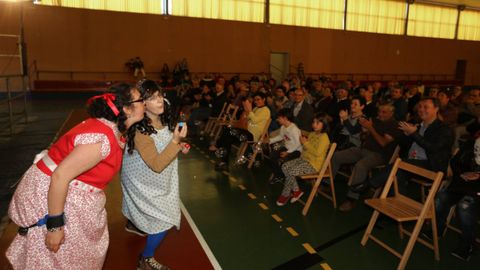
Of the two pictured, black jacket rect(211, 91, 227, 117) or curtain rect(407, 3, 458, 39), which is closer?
black jacket rect(211, 91, 227, 117)

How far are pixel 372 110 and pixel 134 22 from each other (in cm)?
1317

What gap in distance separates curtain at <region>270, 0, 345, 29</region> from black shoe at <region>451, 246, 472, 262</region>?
17.5m

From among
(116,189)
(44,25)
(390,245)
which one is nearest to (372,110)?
(390,245)

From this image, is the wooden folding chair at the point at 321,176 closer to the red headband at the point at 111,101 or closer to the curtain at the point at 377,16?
the red headband at the point at 111,101

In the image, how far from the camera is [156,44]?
1666cm

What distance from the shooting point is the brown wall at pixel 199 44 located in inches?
589

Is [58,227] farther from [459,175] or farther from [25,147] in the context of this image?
[25,147]

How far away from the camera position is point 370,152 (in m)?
4.44

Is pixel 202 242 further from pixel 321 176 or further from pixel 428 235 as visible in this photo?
pixel 428 235

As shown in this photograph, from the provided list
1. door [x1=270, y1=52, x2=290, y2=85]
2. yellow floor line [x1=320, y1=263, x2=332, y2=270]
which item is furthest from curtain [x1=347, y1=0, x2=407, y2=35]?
yellow floor line [x1=320, y1=263, x2=332, y2=270]

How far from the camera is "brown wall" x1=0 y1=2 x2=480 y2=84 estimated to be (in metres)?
15.0

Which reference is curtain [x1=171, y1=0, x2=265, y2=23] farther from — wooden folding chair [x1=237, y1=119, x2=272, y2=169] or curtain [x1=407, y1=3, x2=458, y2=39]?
wooden folding chair [x1=237, y1=119, x2=272, y2=169]

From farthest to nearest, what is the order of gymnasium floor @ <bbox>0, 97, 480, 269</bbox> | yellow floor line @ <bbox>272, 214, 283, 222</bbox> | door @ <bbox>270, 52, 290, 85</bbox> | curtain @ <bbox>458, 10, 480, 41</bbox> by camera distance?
curtain @ <bbox>458, 10, 480, 41</bbox> → door @ <bbox>270, 52, 290, 85</bbox> → yellow floor line @ <bbox>272, 214, 283, 222</bbox> → gymnasium floor @ <bbox>0, 97, 480, 269</bbox>

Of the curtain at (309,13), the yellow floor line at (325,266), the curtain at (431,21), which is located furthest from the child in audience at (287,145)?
the curtain at (431,21)
